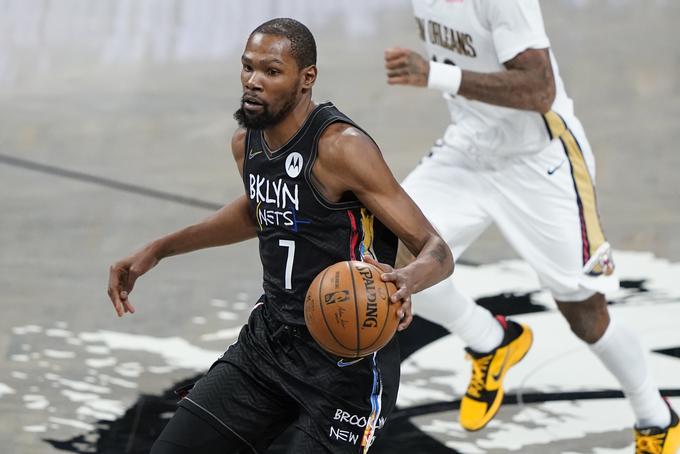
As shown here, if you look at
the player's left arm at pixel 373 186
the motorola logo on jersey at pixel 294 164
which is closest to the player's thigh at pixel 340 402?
the player's left arm at pixel 373 186

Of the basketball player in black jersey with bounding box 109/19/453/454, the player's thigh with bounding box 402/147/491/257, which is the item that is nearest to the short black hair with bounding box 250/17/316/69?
the basketball player in black jersey with bounding box 109/19/453/454

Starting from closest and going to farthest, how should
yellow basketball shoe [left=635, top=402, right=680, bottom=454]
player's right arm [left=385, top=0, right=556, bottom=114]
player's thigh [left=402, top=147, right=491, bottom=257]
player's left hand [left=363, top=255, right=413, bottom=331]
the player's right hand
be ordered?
player's left hand [left=363, top=255, right=413, bottom=331]
the player's right hand
player's right arm [left=385, top=0, right=556, bottom=114]
yellow basketball shoe [left=635, top=402, right=680, bottom=454]
player's thigh [left=402, top=147, right=491, bottom=257]

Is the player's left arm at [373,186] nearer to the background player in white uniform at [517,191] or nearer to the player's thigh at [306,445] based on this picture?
the player's thigh at [306,445]

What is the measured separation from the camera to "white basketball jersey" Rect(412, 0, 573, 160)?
15.1ft

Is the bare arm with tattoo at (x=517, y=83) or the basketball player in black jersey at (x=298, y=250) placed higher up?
the bare arm with tattoo at (x=517, y=83)

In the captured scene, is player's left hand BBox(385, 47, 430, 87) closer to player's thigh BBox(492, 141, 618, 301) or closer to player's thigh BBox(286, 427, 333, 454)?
player's thigh BBox(492, 141, 618, 301)

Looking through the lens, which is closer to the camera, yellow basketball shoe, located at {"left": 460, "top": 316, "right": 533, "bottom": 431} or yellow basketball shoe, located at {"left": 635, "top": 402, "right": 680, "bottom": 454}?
yellow basketball shoe, located at {"left": 635, "top": 402, "right": 680, "bottom": 454}

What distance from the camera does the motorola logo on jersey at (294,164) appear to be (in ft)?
11.4

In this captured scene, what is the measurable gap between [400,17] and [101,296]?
17.8ft

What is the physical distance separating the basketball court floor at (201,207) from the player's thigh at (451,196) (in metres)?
0.77

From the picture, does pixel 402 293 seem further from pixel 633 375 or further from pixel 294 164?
pixel 633 375

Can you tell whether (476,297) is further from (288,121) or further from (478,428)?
(288,121)

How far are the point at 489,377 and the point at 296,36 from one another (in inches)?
83.6

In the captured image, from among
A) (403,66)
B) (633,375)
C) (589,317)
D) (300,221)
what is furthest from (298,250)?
(633,375)
